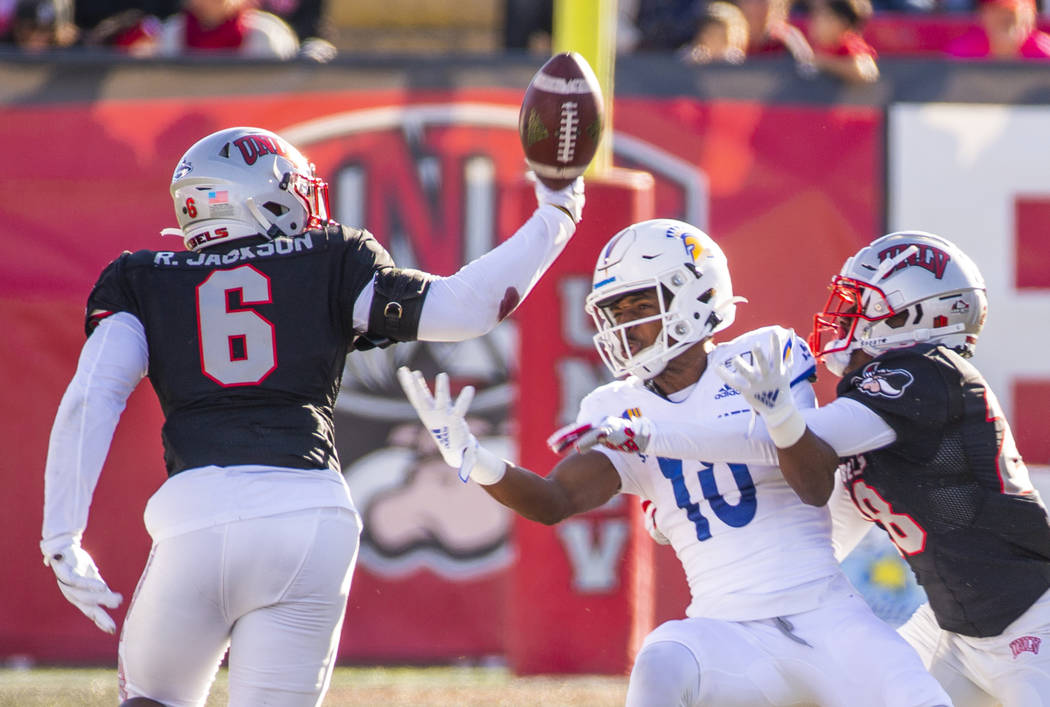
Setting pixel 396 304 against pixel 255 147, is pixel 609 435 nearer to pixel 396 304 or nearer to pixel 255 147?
pixel 396 304

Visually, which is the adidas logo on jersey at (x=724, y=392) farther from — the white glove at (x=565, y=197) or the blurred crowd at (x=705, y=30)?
the blurred crowd at (x=705, y=30)

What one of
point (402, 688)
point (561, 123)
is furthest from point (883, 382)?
point (402, 688)

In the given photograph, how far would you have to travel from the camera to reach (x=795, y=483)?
10.8ft

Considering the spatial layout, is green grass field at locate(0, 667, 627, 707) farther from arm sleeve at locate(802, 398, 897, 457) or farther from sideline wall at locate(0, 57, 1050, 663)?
arm sleeve at locate(802, 398, 897, 457)

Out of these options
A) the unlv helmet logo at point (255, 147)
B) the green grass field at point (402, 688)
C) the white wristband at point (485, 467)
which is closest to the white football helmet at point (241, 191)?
the unlv helmet logo at point (255, 147)

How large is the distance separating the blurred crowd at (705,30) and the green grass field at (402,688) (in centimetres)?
261

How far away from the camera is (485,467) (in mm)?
3289

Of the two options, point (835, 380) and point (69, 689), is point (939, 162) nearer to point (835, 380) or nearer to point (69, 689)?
point (835, 380)

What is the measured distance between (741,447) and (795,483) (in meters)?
0.15

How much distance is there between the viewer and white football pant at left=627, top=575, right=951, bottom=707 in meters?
3.20

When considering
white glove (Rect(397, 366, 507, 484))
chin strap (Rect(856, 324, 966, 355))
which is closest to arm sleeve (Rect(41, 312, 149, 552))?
white glove (Rect(397, 366, 507, 484))

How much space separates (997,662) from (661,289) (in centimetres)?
120

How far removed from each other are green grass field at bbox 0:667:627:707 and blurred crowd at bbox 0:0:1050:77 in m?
2.61

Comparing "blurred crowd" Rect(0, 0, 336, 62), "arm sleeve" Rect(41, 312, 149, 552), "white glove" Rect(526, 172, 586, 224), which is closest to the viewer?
"arm sleeve" Rect(41, 312, 149, 552)
